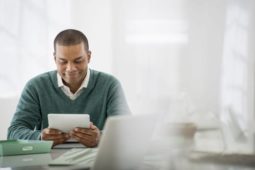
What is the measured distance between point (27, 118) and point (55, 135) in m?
0.36

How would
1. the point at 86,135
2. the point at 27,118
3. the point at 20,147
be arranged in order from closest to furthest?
1. the point at 20,147
2. the point at 86,135
3. the point at 27,118

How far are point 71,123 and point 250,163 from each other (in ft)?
2.14

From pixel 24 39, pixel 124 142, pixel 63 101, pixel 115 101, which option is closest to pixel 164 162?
pixel 124 142

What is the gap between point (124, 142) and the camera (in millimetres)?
1169

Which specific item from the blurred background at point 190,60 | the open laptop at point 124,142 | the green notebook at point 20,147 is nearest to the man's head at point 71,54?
the blurred background at point 190,60

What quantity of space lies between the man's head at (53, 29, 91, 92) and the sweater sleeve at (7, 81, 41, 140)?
0.58 ft

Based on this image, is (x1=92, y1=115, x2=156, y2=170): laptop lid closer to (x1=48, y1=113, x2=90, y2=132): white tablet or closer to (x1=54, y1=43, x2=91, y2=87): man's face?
(x1=48, y1=113, x2=90, y2=132): white tablet

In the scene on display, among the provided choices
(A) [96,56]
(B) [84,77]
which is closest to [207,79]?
(A) [96,56]

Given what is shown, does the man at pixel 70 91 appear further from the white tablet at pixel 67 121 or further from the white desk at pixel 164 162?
the white desk at pixel 164 162

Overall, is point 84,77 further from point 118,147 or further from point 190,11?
point 118,147

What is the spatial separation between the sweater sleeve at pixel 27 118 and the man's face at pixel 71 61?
0.18 meters

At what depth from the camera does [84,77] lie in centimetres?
210

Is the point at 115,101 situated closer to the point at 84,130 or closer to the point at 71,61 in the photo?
the point at 71,61

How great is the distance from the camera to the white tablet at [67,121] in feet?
5.13
